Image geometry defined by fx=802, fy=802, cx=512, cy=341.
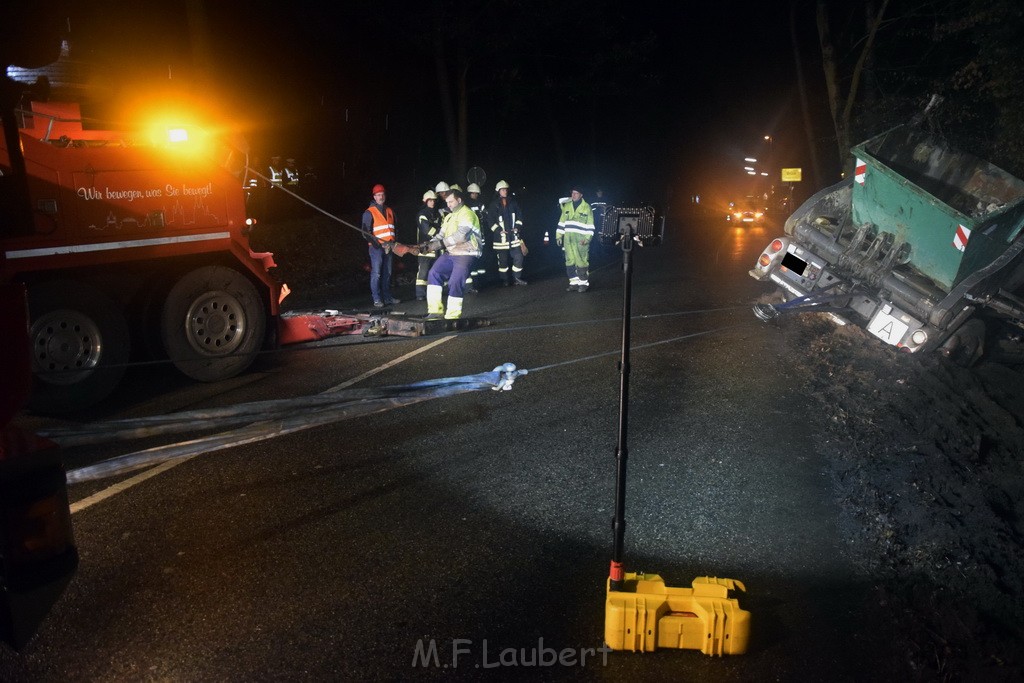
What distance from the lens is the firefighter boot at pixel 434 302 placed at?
A: 10.2 m

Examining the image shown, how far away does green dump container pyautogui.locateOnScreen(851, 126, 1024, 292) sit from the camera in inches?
318

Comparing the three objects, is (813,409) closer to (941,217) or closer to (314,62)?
(941,217)

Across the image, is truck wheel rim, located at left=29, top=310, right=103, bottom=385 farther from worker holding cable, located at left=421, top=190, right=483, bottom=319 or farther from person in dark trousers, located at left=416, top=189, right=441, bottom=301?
person in dark trousers, located at left=416, top=189, right=441, bottom=301

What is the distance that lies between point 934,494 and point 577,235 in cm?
889

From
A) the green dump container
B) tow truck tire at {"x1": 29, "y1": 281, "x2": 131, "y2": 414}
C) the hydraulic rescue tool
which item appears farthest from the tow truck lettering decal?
the green dump container

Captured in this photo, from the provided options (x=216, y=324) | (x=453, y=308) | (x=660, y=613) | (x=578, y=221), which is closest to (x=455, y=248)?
(x=453, y=308)

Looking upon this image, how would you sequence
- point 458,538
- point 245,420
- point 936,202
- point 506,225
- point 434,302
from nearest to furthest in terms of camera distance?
point 458,538 < point 245,420 < point 936,202 < point 434,302 < point 506,225

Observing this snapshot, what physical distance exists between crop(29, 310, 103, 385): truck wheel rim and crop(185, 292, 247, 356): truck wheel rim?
3.10 ft

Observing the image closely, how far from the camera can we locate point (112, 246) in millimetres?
7000

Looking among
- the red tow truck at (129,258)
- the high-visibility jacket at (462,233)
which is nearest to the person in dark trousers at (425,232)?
the high-visibility jacket at (462,233)

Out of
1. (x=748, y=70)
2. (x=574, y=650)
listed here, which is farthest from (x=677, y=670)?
(x=748, y=70)

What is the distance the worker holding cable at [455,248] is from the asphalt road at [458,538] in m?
2.04

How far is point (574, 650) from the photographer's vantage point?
3.57 meters

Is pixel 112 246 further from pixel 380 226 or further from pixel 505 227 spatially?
pixel 505 227
